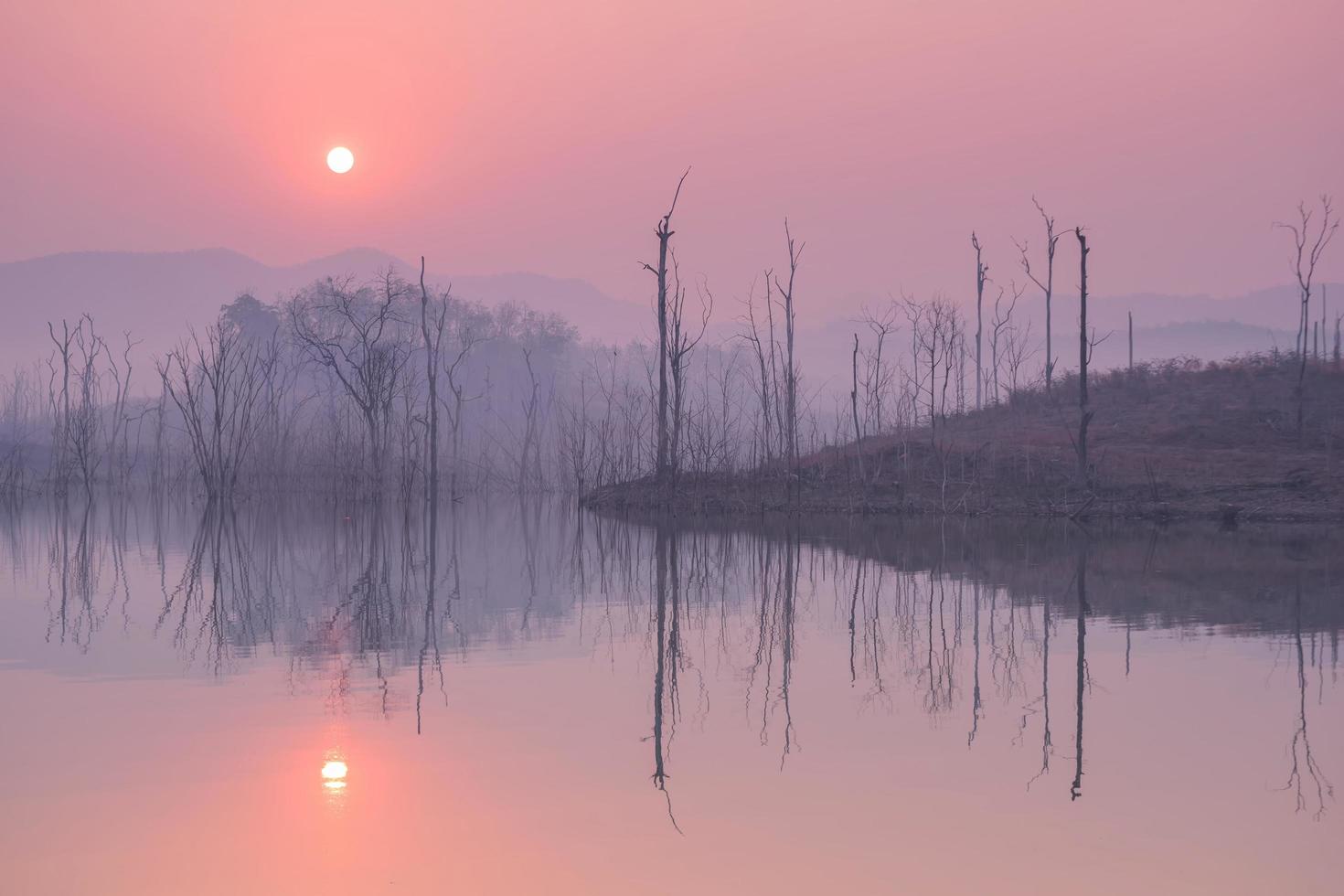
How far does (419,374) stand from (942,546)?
64.5m

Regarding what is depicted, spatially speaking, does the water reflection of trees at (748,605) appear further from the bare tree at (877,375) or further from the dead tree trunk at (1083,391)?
the bare tree at (877,375)

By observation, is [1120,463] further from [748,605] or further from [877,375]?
[748,605]

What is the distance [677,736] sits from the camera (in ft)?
20.9

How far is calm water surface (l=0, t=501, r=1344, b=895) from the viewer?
4500 mm

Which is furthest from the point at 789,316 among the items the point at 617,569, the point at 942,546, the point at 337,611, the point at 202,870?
the point at 202,870

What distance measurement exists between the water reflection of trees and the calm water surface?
6cm

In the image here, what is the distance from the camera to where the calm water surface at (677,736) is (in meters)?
4.50

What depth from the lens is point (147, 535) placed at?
899 inches

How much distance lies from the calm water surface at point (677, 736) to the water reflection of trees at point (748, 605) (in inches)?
2.5

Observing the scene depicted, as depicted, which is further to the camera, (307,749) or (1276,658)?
(1276,658)

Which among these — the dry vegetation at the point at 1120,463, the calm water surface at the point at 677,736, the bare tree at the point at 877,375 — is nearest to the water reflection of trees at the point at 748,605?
the calm water surface at the point at 677,736

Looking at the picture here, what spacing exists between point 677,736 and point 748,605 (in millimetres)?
5516

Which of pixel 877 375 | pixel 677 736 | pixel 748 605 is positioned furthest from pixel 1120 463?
pixel 677 736

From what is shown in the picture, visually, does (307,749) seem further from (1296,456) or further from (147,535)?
(1296,456)
